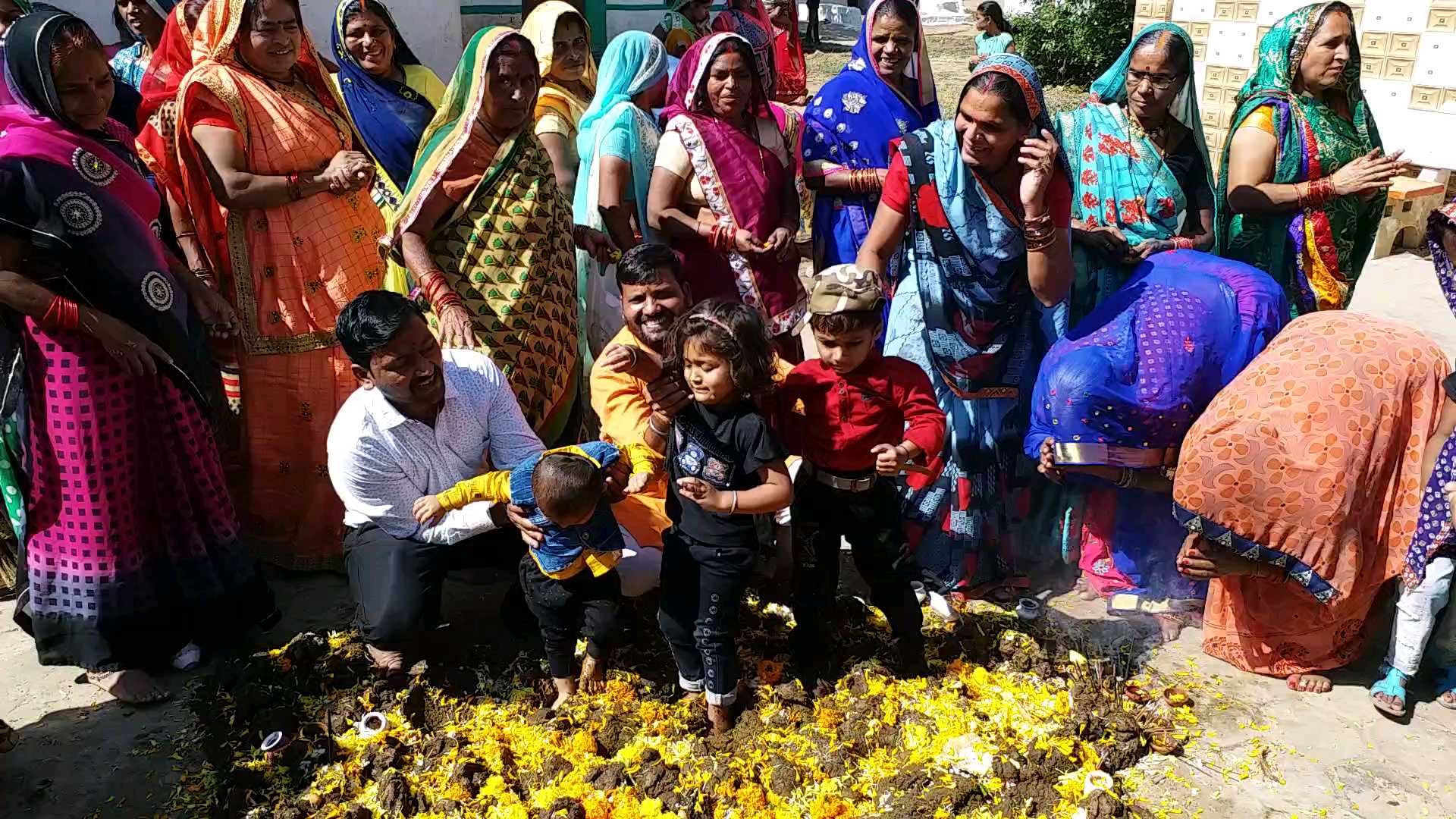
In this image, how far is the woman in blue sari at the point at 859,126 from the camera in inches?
170

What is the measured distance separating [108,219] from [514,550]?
5.19 feet

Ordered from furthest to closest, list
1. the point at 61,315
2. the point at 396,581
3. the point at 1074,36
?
the point at 1074,36, the point at 396,581, the point at 61,315

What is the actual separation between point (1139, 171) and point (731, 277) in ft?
5.27

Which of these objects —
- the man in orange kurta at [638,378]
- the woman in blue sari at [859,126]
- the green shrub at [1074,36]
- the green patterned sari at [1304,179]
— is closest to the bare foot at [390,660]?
the man in orange kurta at [638,378]

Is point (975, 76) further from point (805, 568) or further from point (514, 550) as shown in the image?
point (514, 550)

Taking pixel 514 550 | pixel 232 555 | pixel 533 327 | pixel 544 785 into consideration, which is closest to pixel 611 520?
pixel 514 550

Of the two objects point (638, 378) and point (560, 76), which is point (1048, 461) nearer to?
point (638, 378)

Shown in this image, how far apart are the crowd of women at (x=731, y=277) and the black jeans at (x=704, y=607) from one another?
0.63 metres

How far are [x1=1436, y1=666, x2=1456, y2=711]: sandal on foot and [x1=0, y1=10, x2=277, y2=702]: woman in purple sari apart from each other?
3921 millimetres

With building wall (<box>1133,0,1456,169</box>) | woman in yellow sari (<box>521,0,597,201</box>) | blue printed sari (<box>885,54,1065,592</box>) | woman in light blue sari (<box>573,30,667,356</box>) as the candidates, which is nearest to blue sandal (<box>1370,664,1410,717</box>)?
blue printed sari (<box>885,54,1065,592</box>)

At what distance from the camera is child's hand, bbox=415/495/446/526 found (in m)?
3.02

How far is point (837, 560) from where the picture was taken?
10.6 ft

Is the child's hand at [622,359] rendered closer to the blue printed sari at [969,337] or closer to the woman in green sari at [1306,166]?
the blue printed sari at [969,337]

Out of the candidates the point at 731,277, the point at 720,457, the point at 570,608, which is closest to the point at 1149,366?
the point at 720,457
